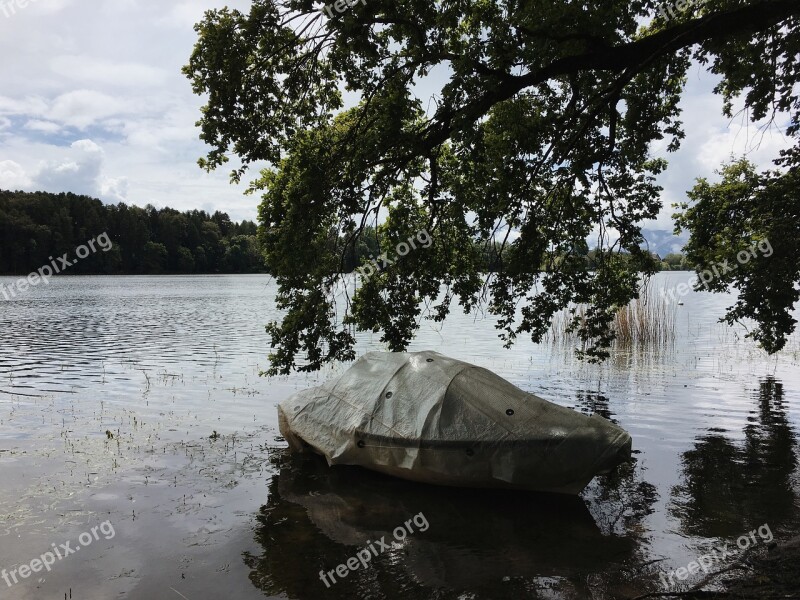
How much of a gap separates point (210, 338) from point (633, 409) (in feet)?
74.0

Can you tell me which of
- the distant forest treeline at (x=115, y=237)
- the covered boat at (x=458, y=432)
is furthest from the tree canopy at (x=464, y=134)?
the distant forest treeline at (x=115, y=237)

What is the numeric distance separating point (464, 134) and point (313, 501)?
6.85 meters

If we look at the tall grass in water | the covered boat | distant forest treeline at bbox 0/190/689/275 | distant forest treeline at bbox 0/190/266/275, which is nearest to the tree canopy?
the covered boat

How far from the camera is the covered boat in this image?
9281 mm

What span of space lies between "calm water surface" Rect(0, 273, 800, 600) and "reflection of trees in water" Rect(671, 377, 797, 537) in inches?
1.8

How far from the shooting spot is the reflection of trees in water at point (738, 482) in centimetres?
856

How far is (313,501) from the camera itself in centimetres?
959

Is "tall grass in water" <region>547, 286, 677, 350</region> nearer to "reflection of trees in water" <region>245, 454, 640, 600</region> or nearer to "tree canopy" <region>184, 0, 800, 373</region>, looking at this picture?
"tree canopy" <region>184, 0, 800, 373</region>

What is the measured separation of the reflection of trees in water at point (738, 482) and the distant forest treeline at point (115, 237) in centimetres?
10344

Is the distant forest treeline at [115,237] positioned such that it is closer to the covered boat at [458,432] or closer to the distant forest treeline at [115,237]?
the distant forest treeline at [115,237]

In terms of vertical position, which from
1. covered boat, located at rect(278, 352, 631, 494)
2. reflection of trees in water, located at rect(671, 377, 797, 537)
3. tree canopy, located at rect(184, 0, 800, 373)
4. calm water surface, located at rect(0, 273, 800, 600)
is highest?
tree canopy, located at rect(184, 0, 800, 373)

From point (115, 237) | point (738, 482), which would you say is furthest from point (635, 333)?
point (115, 237)

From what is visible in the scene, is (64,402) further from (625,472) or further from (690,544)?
(690,544)

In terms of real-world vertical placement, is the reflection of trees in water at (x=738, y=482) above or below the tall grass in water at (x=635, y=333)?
below
